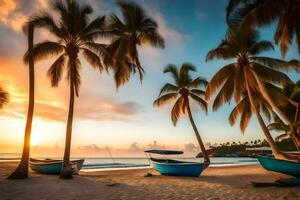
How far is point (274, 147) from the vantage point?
64.8 ft

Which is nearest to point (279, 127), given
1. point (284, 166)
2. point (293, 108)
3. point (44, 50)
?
point (293, 108)

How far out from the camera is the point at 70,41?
17.9 m

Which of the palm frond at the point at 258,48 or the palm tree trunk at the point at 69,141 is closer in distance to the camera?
the palm tree trunk at the point at 69,141

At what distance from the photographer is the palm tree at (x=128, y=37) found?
21.5 meters

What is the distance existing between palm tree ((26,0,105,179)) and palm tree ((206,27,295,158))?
33.6 ft

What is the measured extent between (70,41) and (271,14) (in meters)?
12.2

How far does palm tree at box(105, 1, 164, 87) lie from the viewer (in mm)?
21516

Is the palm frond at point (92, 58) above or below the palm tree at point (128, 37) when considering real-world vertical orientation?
below

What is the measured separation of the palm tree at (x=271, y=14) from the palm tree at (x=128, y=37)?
7.75 metres

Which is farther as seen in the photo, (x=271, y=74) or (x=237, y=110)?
(x=237, y=110)

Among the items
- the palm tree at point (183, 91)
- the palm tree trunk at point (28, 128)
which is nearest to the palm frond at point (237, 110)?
the palm tree at point (183, 91)

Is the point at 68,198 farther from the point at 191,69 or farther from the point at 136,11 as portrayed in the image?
the point at 191,69

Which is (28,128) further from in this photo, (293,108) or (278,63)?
(293,108)

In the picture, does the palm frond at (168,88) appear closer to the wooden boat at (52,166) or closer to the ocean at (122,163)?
the ocean at (122,163)
